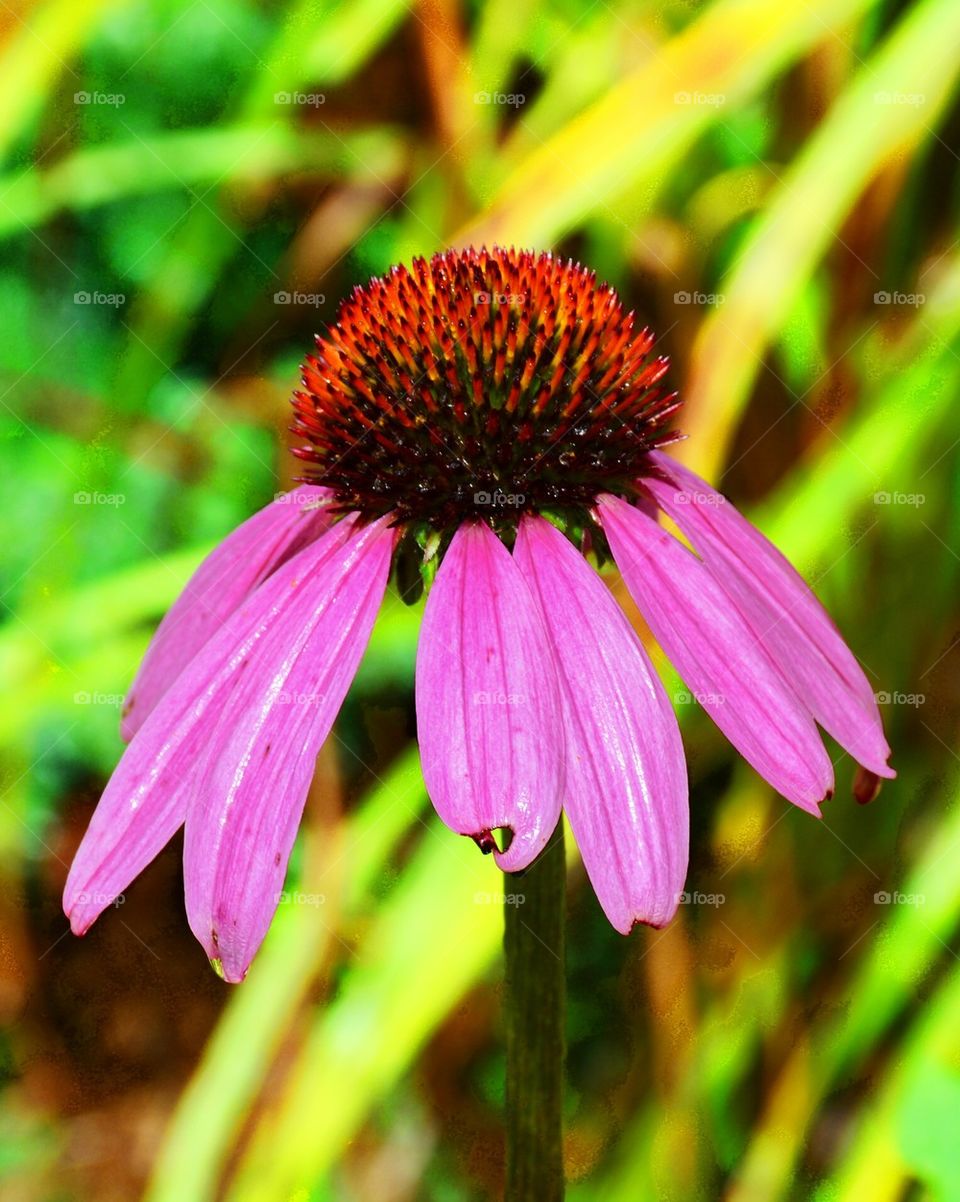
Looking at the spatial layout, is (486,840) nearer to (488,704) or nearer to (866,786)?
(488,704)

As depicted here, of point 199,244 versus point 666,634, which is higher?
point 199,244

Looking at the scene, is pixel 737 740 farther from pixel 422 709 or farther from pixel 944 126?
pixel 944 126

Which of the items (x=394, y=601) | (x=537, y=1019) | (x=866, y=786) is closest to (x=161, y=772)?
(x=537, y=1019)

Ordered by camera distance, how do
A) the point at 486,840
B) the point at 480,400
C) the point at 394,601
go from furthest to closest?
the point at 394,601 < the point at 480,400 < the point at 486,840

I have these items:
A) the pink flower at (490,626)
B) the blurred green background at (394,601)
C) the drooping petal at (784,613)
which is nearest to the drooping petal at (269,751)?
the pink flower at (490,626)

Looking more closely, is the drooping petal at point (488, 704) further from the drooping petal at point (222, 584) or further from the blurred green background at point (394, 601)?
the blurred green background at point (394, 601)

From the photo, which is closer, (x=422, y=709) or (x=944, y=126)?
(x=422, y=709)

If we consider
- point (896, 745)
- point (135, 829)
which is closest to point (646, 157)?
point (896, 745)
